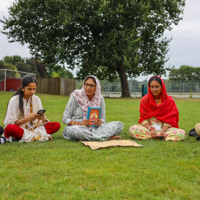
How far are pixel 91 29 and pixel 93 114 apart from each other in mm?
19878

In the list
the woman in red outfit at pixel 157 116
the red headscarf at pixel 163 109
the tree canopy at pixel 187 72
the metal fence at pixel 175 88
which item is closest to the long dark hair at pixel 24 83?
the woman in red outfit at pixel 157 116

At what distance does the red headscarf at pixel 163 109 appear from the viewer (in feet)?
18.9

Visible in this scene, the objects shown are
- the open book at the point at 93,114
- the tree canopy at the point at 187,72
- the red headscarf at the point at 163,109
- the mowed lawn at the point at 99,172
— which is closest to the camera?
the mowed lawn at the point at 99,172

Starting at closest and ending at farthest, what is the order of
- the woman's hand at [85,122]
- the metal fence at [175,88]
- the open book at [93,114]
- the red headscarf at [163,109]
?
the open book at [93,114] → the woman's hand at [85,122] → the red headscarf at [163,109] → the metal fence at [175,88]

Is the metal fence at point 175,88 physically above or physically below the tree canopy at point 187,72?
below

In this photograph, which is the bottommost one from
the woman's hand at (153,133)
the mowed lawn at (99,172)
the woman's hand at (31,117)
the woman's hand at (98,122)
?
the mowed lawn at (99,172)

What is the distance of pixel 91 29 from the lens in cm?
2433

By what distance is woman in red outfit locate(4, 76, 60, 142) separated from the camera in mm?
5180

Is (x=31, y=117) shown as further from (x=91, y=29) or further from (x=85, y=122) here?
(x=91, y=29)

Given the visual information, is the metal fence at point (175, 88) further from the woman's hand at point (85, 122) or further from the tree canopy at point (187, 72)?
the tree canopy at point (187, 72)

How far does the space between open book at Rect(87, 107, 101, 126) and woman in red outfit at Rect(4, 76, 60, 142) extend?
33.3 inches

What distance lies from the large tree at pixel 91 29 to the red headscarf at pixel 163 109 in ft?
56.0

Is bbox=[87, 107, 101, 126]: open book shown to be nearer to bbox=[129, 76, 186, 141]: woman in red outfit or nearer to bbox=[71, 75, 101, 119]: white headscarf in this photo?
bbox=[71, 75, 101, 119]: white headscarf

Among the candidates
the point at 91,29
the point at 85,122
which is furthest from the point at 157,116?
the point at 91,29
